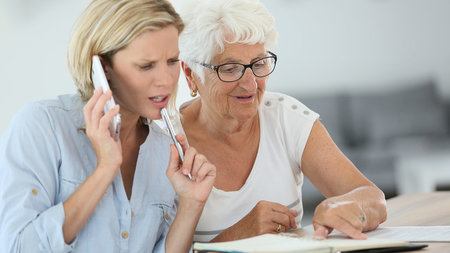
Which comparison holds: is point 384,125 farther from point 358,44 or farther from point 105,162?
point 105,162

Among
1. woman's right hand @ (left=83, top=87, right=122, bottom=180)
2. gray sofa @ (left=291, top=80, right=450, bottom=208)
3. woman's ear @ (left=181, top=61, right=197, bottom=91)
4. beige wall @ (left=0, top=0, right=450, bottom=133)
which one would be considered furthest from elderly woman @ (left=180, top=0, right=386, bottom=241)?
gray sofa @ (left=291, top=80, right=450, bottom=208)

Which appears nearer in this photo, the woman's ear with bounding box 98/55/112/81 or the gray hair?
the woman's ear with bounding box 98/55/112/81

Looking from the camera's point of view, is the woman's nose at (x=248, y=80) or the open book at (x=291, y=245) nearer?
the open book at (x=291, y=245)

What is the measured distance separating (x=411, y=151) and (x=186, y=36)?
2.94 metres

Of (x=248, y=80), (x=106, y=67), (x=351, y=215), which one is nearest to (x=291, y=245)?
(x=351, y=215)

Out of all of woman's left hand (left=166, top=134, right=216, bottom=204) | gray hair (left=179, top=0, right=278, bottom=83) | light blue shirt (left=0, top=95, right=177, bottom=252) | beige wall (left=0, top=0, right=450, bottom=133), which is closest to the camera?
light blue shirt (left=0, top=95, right=177, bottom=252)

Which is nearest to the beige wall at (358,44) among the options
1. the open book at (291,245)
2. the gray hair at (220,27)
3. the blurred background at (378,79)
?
the blurred background at (378,79)

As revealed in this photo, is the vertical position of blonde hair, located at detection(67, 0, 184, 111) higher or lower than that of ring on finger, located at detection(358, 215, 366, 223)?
higher

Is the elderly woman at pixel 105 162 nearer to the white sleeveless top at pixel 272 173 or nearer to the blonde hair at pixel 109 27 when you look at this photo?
the blonde hair at pixel 109 27

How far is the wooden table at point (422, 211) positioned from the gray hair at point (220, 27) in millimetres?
705

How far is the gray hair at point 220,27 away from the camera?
1.95 meters

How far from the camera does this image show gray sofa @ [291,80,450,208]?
4.46 metres

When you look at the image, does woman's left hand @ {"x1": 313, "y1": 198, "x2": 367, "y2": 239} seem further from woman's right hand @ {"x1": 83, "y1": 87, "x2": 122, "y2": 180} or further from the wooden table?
woman's right hand @ {"x1": 83, "y1": 87, "x2": 122, "y2": 180}

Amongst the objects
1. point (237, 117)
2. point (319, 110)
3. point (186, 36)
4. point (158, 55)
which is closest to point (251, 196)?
point (237, 117)
